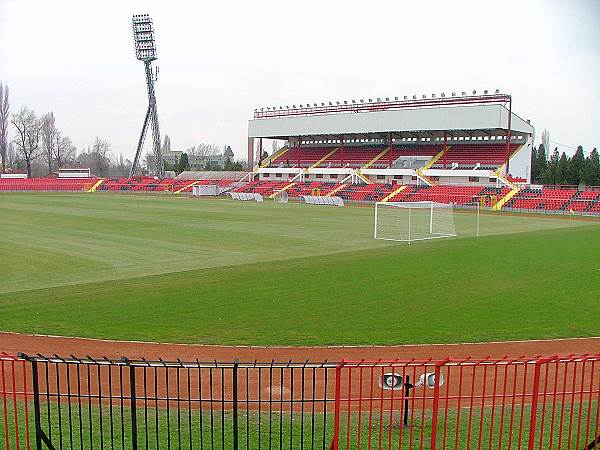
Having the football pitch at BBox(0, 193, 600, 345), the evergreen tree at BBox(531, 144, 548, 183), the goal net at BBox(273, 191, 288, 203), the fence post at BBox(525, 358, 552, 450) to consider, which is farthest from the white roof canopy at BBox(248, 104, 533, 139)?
the fence post at BBox(525, 358, 552, 450)

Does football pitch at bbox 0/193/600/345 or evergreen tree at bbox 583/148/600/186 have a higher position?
evergreen tree at bbox 583/148/600/186

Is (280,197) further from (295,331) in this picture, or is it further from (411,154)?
(295,331)

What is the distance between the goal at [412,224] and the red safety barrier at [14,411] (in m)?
22.4

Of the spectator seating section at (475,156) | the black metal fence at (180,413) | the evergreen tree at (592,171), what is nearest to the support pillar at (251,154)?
the spectator seating section at (475,156)

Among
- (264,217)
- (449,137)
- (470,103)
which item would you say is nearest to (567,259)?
(264,217)

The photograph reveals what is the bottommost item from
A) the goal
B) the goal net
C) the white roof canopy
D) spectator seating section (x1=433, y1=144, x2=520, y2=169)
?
the goal net

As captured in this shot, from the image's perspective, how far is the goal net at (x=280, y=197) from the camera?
67.6m

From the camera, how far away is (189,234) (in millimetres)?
30562

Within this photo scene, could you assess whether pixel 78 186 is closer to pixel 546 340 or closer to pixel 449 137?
pixel 449 137

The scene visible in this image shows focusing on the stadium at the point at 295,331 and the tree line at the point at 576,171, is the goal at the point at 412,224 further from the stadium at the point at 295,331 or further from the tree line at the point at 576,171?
the tree line at the point at 576,171

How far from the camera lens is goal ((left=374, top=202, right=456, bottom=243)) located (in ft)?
103

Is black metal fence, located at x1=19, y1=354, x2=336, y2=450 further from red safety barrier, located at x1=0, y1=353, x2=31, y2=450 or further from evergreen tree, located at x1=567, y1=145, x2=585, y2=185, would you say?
evergreen tree, located at x1=567, y1=145, x2=585, y2=185

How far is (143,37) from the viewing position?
291 feet

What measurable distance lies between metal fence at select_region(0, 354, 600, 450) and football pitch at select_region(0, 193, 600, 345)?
2639 millimetres
